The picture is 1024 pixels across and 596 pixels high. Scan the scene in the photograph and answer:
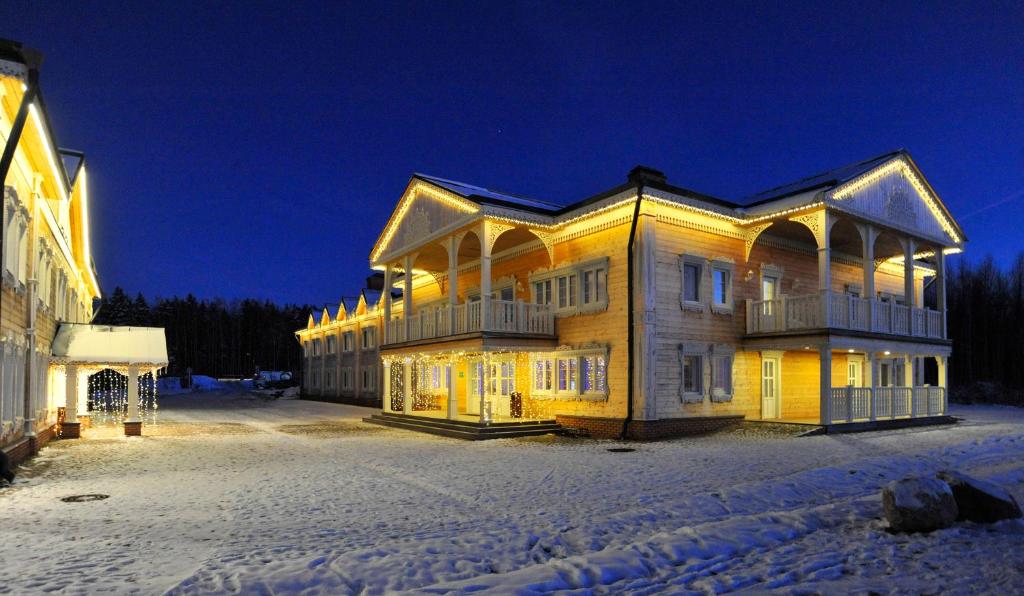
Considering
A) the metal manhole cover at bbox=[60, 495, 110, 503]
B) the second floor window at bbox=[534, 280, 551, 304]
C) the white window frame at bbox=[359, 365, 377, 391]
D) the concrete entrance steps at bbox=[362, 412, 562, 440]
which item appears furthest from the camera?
the white window frame at bbox=[359, 365, 377, 391]

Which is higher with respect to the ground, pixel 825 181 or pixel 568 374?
pixel 825 181

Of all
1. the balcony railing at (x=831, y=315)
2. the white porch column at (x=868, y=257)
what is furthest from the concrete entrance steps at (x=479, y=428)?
the white porch column at (x=868, y=257)

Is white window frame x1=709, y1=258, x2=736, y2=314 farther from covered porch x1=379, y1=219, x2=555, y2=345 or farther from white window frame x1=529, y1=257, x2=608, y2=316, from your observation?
covered porch x1=379, y1=219, x2=555, y2=345

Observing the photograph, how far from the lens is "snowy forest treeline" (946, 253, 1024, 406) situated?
46569mm

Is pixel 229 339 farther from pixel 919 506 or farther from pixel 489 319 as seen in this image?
pixel 919 506

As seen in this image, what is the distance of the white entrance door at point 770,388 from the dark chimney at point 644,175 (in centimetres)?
670

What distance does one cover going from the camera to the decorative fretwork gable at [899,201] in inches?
778

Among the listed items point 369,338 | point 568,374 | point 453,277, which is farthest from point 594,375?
point 369,338

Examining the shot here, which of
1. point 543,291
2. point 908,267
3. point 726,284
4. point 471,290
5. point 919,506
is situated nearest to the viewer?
point 919,506

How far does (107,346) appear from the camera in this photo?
2017cm

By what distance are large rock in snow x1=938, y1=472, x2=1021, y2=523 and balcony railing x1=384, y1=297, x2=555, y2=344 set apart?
1293 cm

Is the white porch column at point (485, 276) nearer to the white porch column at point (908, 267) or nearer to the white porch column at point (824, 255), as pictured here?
the white porch column at point (824, 255)

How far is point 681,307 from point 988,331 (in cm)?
4081

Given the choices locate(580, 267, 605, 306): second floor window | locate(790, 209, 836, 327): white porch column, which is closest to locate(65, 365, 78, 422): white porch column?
locate(580, 267, 605, 306): second floor window
